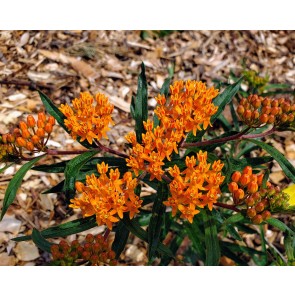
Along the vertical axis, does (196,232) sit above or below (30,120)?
below

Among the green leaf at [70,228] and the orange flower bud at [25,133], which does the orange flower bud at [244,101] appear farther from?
the orange flower bud at [25,133]

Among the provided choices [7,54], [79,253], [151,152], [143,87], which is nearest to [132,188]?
[151,152]

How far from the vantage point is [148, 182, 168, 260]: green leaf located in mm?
2195

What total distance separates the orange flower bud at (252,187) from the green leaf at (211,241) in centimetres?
27

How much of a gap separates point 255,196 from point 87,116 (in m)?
0.87

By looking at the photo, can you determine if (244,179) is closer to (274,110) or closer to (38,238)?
(274,110)

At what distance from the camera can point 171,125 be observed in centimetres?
218

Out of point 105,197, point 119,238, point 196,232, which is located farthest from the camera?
point 196,232

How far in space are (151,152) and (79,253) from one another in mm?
594

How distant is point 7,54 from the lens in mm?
4500

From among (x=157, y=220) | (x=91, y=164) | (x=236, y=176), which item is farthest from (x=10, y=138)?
(x=236, y=176)

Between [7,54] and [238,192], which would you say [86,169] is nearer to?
[238,192]

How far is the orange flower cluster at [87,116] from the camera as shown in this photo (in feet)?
7.16

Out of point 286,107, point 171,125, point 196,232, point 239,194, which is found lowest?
point 196,232
